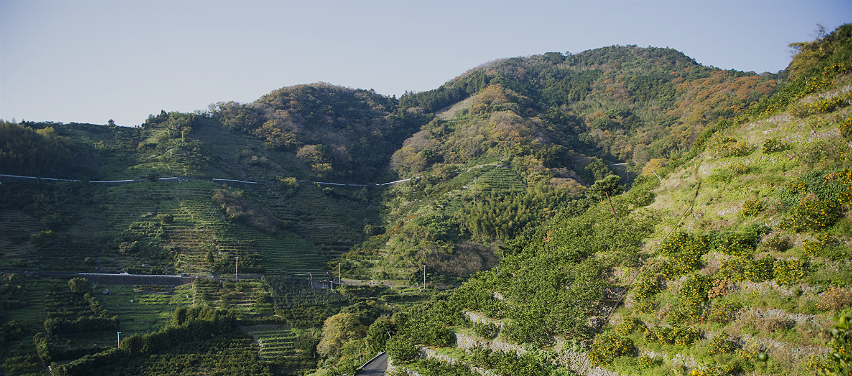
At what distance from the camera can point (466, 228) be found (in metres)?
35.5

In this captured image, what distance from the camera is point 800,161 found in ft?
39.9

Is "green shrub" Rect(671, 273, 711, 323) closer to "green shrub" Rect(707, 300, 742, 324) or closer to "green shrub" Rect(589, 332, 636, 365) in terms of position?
"green shrub" Rect(707, 300, 742, 324)

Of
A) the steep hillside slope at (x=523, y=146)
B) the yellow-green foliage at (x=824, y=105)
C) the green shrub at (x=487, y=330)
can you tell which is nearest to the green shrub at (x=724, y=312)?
the green shrub at (x=487, y=330)

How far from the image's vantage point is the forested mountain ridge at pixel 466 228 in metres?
10.4

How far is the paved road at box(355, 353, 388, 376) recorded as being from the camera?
16766 millimetres

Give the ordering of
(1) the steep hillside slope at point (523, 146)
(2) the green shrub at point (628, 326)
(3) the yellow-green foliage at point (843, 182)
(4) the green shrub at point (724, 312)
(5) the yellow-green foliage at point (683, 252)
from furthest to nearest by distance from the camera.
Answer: (1) the steep hillside slope at point (523, 146) < (5) the yellow-green foliage at point (683, 252) < (2) the green shrub at point (628, 326) < (3) the yellow-green foliage at point (843, 182) < (4) the green shrub at point (724, 312)

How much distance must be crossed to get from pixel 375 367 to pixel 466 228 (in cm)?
1907

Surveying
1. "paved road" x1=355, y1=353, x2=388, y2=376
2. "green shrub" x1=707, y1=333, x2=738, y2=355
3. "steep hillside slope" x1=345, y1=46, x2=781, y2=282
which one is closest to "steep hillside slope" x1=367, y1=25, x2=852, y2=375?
"green shrub" x1=707, y1=333, x2=738, y2=355

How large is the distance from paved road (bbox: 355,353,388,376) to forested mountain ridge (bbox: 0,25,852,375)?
158 centimetres

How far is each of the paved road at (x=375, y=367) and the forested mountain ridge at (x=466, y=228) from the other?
62.1 inches

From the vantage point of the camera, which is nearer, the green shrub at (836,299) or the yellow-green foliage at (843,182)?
the green shrub at (836,299)

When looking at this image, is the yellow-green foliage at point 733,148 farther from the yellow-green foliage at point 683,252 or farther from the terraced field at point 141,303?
the terraced field at point 141,303

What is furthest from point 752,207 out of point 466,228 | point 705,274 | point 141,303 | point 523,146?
point 523,146

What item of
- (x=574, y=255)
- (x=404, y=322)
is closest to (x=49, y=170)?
(x=404, y=322)
